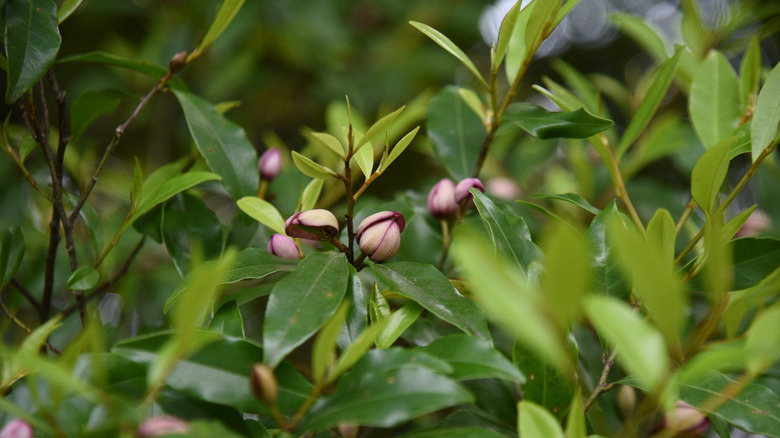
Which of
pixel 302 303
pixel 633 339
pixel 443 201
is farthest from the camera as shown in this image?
pixel 443 201

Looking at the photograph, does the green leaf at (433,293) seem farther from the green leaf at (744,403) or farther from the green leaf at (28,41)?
the green leaf at (28,41)

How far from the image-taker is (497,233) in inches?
16.6

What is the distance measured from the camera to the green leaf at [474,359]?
33 centimetres

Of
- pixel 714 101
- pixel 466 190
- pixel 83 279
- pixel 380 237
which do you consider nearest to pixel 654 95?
pixel 714 101

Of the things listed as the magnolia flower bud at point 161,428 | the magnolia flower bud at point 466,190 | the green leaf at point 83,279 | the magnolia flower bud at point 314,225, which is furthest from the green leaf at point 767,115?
the green leaf at point 83,279

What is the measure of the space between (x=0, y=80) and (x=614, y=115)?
6.93 feet

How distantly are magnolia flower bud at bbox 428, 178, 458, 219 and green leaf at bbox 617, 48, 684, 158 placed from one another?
0.19m

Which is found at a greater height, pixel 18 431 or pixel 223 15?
pixel 223 15

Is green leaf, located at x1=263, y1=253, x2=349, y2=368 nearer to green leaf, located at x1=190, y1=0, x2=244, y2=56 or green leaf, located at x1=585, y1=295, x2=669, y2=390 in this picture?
green leaf, located at x1=585, y1=295, x2=669, y2=390

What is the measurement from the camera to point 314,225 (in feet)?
1.39

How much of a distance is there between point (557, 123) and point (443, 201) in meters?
0.14

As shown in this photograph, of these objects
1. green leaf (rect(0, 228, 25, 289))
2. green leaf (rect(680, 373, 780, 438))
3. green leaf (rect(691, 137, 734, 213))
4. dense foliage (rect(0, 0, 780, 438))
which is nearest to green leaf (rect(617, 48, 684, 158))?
dense foliage (rect(0, 0, 780, 438))

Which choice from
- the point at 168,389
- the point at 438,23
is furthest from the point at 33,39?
the point at 438,23

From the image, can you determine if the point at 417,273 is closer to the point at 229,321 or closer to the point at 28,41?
the point at 229,321
